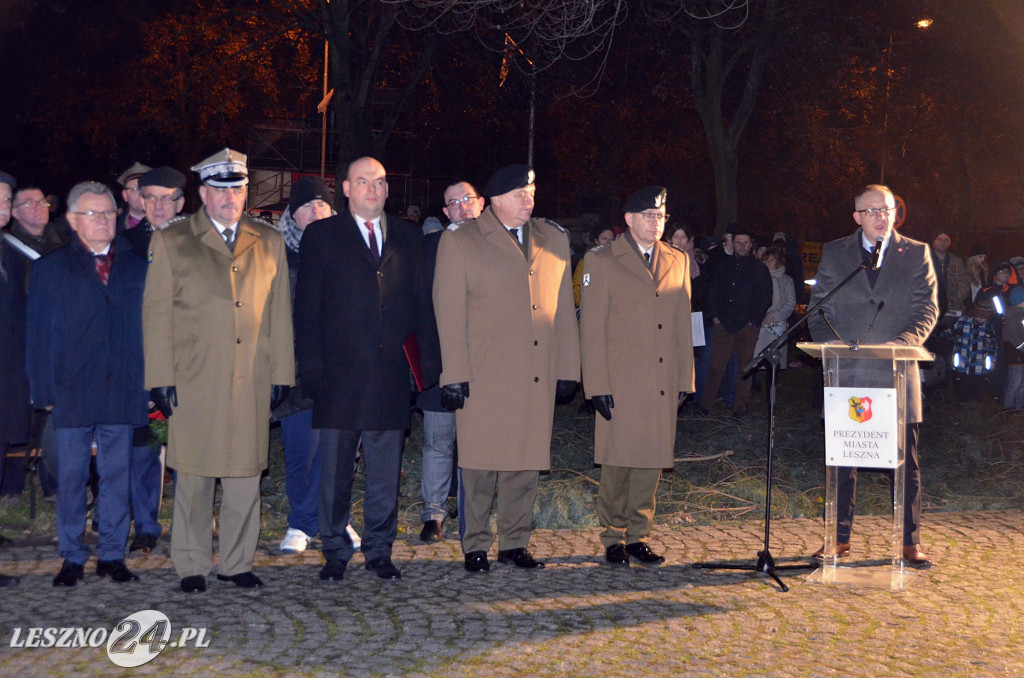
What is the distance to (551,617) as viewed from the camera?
20.1 feet

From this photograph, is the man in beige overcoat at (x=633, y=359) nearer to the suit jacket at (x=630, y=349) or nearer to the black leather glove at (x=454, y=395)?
the suit jacket at (x=630, y=349)

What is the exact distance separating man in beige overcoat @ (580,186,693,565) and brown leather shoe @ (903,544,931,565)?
5.04ft

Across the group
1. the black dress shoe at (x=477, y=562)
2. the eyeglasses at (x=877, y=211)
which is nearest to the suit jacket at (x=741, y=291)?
the eyeglasses at (x=877, y=211)

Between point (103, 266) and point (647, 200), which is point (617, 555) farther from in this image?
point (103, 266)

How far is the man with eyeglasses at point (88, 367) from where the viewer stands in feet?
22.2

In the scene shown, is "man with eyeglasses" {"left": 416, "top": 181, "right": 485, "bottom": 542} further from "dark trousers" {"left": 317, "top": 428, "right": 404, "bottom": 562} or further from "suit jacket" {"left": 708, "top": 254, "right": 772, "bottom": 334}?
"suit jacket" {"left": 708, "top": 254, "right": 772, "bottom": 334}

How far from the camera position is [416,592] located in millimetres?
6559

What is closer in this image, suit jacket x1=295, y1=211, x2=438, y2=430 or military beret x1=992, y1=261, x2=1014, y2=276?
suit jacket x1=295, y1=211, x2=438, y2=430

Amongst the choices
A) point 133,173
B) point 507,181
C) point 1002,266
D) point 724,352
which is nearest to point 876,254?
point 507,181

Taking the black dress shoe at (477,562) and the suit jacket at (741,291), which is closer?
the black dress shoe at (477,562)

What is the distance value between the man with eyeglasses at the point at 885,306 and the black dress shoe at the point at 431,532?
2467 millimetres

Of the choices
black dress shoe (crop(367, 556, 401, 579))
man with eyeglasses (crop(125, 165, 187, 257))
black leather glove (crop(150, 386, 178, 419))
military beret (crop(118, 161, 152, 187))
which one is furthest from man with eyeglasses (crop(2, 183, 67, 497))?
black dress shoe (crop(367, 556, 401, 579))

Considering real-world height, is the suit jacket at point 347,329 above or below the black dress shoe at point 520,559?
above

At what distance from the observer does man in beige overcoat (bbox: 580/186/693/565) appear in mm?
7387
